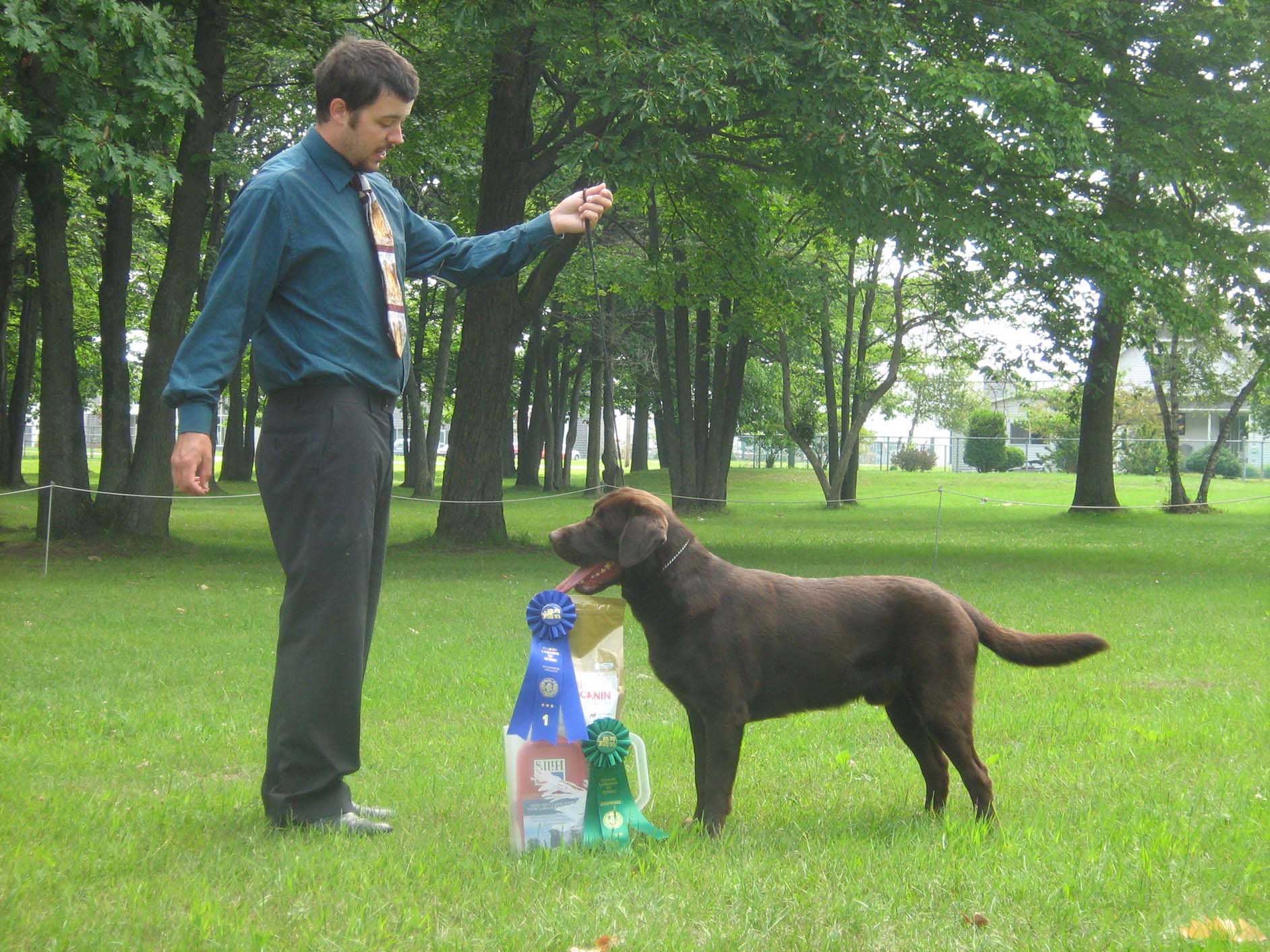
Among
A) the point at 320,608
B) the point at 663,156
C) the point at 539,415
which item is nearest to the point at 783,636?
the point at 320,608

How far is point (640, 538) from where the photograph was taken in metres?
4.31

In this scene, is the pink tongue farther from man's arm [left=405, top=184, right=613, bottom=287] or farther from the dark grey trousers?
man's arm [left=405, top=184, right=613, bottom=287]

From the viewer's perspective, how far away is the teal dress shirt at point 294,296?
155 inches

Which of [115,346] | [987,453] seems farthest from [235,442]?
[987,453]

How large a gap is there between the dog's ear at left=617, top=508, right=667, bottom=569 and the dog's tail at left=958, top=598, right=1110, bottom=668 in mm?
1265

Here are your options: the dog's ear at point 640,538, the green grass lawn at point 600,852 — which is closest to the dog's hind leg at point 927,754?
the green grass lawn at point 600,852

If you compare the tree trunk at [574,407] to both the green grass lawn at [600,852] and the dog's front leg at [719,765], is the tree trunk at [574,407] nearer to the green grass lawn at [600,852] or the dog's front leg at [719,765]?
the green grass lawn at [600,852]

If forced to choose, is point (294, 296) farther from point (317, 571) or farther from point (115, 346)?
point (115, 346)

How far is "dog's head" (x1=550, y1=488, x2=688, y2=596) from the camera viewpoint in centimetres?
433

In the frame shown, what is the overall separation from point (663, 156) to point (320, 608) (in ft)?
36.0

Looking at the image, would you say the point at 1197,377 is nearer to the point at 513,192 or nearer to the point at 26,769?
the point at 513,192

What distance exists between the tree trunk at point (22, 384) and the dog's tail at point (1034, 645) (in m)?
28.6

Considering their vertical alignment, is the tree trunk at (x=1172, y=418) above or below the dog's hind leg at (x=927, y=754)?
above

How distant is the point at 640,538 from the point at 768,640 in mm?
640
